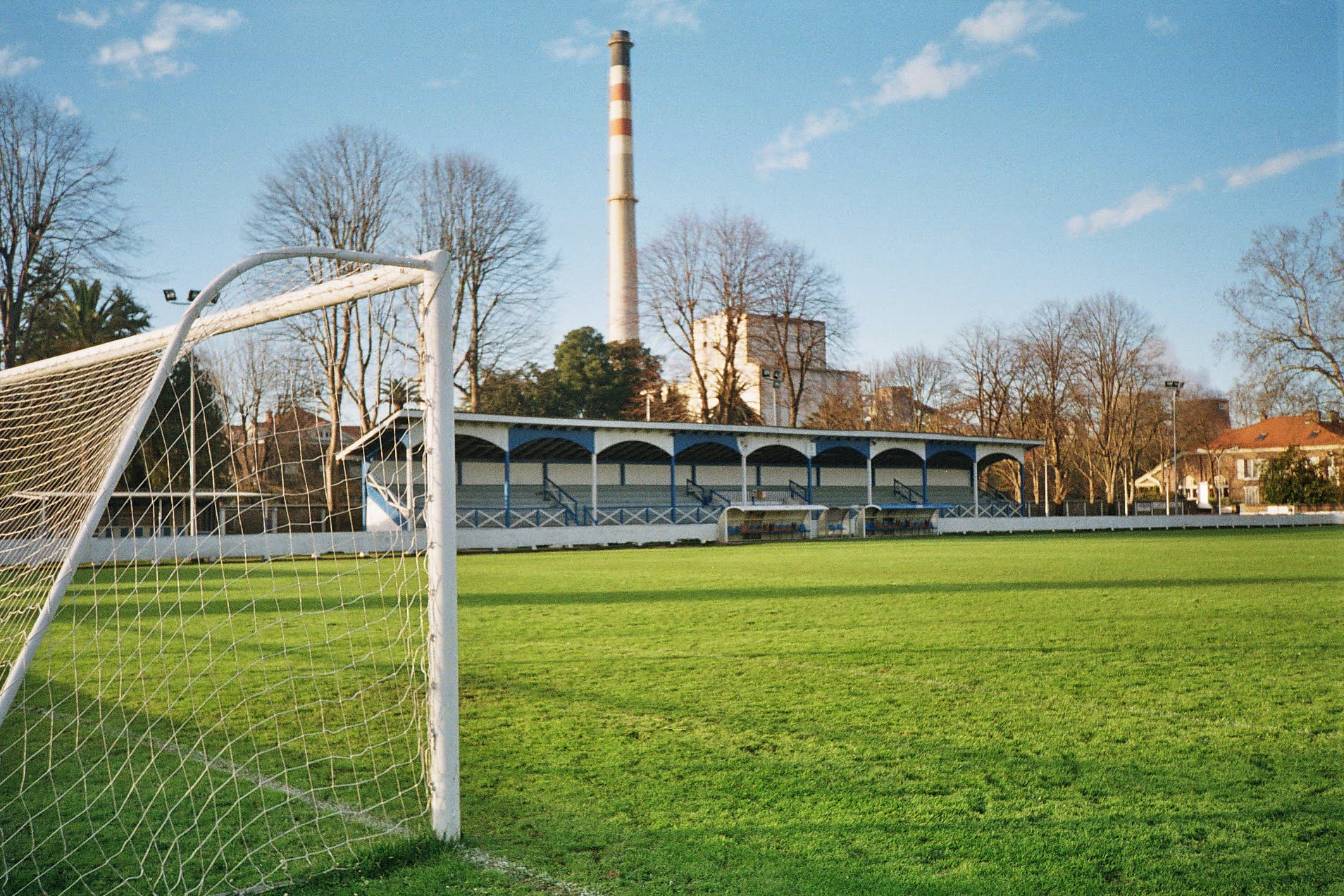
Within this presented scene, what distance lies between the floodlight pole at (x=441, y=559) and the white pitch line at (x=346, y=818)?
0.74 ft

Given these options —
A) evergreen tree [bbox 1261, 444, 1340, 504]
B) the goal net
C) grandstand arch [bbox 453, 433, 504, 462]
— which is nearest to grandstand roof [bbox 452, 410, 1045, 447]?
grandstand arch [bbox 453, 433, 504, 462]

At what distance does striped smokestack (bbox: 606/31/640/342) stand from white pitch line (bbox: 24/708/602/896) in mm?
46061

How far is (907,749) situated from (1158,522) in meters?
44.4

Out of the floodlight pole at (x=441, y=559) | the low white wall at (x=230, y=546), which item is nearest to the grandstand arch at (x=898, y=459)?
the low white wall at (x=230, y=546)

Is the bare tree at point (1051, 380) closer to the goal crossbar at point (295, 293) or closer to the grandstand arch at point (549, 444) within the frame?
the grandstand arch at point (549, 444)

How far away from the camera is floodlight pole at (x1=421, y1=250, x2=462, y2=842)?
389cm

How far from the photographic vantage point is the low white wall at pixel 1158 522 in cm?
4059

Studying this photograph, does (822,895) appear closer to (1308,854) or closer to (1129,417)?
(1308,854)

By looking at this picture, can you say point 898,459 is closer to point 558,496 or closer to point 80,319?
point 558,496

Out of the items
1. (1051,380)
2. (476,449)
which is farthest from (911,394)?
(476,449)

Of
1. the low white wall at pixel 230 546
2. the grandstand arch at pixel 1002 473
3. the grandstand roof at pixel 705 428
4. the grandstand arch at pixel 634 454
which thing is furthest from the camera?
the grandstand arch at pixel 1002 473

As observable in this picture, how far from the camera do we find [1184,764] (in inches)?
183

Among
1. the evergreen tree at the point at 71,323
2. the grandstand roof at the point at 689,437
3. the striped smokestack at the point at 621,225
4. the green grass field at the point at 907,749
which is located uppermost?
the striped smokestack at the point at 621,225

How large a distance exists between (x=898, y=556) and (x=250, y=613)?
13.9 metres
